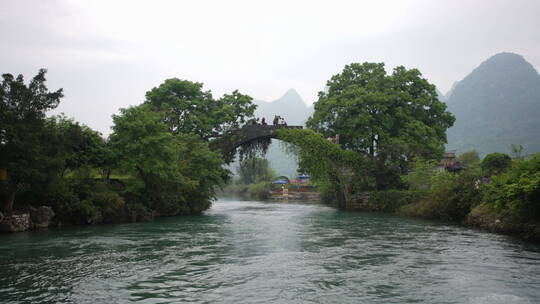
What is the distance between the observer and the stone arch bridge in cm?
3778

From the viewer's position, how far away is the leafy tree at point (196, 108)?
37.7 meters

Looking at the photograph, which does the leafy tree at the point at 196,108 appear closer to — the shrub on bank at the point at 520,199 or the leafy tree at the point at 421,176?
the leafy tree at the point at 421,176

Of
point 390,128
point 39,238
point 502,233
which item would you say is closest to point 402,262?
point 502,233

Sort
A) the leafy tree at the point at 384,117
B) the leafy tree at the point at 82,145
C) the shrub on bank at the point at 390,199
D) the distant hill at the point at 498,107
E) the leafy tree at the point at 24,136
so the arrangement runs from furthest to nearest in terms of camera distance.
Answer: the distant hill at the point at 498,107 < the leafy tree at the point at 384,117 < the shrub on bank at the point at 390,199 < the leafy tree at the point at 82,145 < the leafy tree at the point at 24,136

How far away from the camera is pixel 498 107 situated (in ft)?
479

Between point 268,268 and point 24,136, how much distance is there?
41.4ft

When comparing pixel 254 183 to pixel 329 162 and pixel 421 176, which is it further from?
pixel 421 176

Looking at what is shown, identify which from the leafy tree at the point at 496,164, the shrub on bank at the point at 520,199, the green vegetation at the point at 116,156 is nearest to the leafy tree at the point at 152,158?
the green vegetation at the point at 116,156

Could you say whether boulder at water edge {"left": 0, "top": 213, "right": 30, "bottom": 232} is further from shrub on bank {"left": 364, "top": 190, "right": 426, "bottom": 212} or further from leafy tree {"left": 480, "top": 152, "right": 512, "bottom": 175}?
leafy tree {"left": 480, "top": 152, "right": 512, "bottom": 175}

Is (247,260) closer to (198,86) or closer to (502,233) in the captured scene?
(502,233)

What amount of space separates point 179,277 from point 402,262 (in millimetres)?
6014

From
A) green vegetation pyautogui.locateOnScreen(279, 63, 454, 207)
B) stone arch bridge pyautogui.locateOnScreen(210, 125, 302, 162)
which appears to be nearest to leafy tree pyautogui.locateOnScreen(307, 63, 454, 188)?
green vegetation pyautogui.locateOnScreen(279, 63, 454, 207)

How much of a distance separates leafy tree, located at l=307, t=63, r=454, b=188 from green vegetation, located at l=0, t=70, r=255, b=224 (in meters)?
8.14

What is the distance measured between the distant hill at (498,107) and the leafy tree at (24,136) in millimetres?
111699
